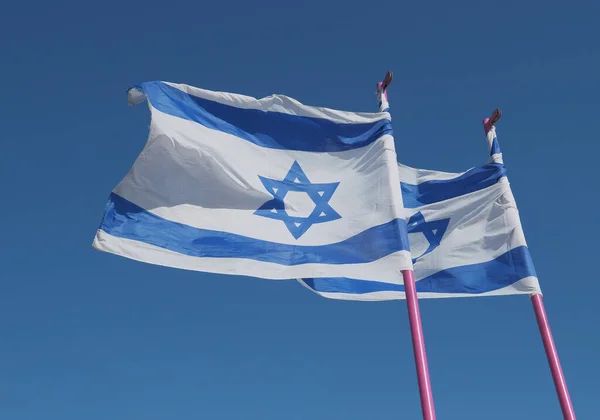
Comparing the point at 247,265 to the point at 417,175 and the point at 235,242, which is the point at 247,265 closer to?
the point at 235,242

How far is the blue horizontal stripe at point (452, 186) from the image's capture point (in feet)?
50.1

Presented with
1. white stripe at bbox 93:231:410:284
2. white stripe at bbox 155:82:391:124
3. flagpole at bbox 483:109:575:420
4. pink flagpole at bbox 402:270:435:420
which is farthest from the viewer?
white stripe at bbox 155:82:391:124

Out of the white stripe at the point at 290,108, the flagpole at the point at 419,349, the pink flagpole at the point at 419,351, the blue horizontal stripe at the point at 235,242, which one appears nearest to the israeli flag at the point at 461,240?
the blue horizontal stripe at the point at 235,242

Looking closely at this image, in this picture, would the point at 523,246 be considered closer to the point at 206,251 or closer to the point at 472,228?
the point at 472,228

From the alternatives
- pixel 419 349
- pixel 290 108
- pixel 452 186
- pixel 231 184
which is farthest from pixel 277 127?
pixel 419 349

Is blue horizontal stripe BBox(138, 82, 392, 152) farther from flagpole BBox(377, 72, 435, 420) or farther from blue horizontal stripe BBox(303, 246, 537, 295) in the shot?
flagpole BBox(377, 72, 435, 420)

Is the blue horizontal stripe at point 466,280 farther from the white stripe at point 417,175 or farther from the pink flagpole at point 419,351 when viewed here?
A: the white stripe at point 417,175

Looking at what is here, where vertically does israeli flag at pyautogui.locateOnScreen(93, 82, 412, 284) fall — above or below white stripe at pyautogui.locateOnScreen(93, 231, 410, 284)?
above

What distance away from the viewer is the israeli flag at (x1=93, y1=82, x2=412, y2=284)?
12805mm

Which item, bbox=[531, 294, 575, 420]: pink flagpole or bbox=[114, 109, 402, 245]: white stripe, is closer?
bbox=[531, 294, 575, 420]: pink flagpole

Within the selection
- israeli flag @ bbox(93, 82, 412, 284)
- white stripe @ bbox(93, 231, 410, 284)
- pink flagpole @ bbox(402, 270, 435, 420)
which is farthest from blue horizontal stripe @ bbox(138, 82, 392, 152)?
pink flagpole @ bbox(402, 270, 435, 420)

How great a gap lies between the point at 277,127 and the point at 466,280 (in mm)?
4453

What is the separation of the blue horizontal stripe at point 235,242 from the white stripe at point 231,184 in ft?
0.49

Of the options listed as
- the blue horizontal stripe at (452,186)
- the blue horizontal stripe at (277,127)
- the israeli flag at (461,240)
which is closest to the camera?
the israeli flag at (461,240)
